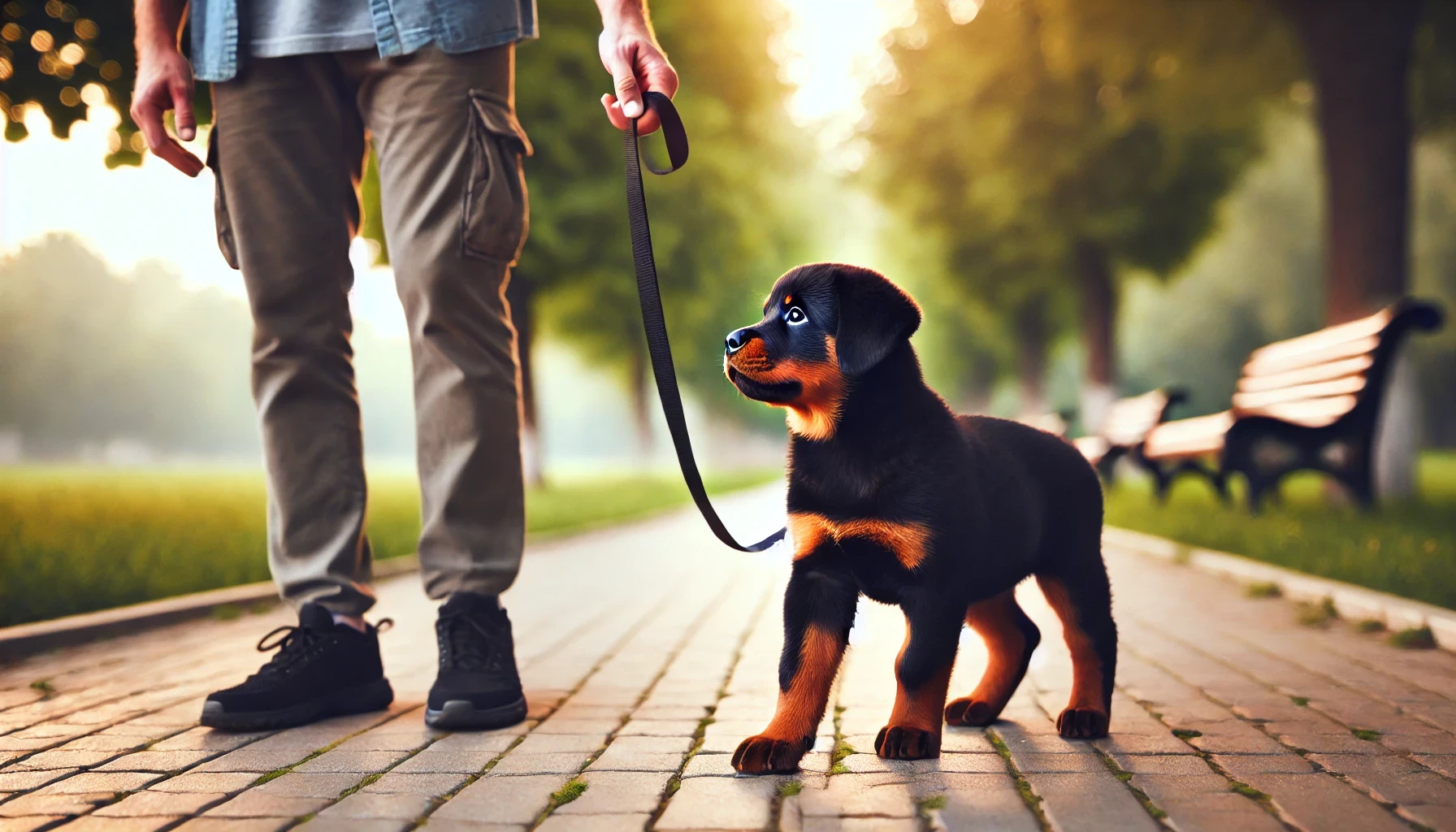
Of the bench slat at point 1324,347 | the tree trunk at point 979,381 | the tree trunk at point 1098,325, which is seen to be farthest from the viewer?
the tree trunk at point 979,381

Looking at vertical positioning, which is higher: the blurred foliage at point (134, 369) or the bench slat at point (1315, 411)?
the blurred foliage at point (134, 369)

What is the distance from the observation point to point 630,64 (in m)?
2.98

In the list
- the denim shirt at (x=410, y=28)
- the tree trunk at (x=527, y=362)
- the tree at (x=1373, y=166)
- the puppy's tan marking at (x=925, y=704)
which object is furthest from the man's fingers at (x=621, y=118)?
the tree trunk at (x=527, y=362)

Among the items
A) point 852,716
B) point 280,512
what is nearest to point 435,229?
point 280,512

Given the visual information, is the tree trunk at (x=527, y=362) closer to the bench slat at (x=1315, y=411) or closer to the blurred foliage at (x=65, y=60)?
the blurred foliage at (x=65, y=60)

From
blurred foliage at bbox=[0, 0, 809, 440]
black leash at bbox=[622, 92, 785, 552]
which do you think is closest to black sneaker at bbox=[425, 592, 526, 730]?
black leash at bbox=[622, 92, 785, 552]

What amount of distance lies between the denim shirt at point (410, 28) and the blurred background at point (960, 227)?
1172mm

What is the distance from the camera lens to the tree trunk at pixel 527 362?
18.4 metres

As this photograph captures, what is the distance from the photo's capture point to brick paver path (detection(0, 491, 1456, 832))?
2.28 meters

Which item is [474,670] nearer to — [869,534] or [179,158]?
[869,534]

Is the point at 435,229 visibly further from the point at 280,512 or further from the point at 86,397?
the point at 86,397

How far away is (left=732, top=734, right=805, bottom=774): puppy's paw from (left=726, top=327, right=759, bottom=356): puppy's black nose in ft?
3.07

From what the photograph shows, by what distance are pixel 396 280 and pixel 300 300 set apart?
0.30 m

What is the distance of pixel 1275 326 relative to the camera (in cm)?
4003
